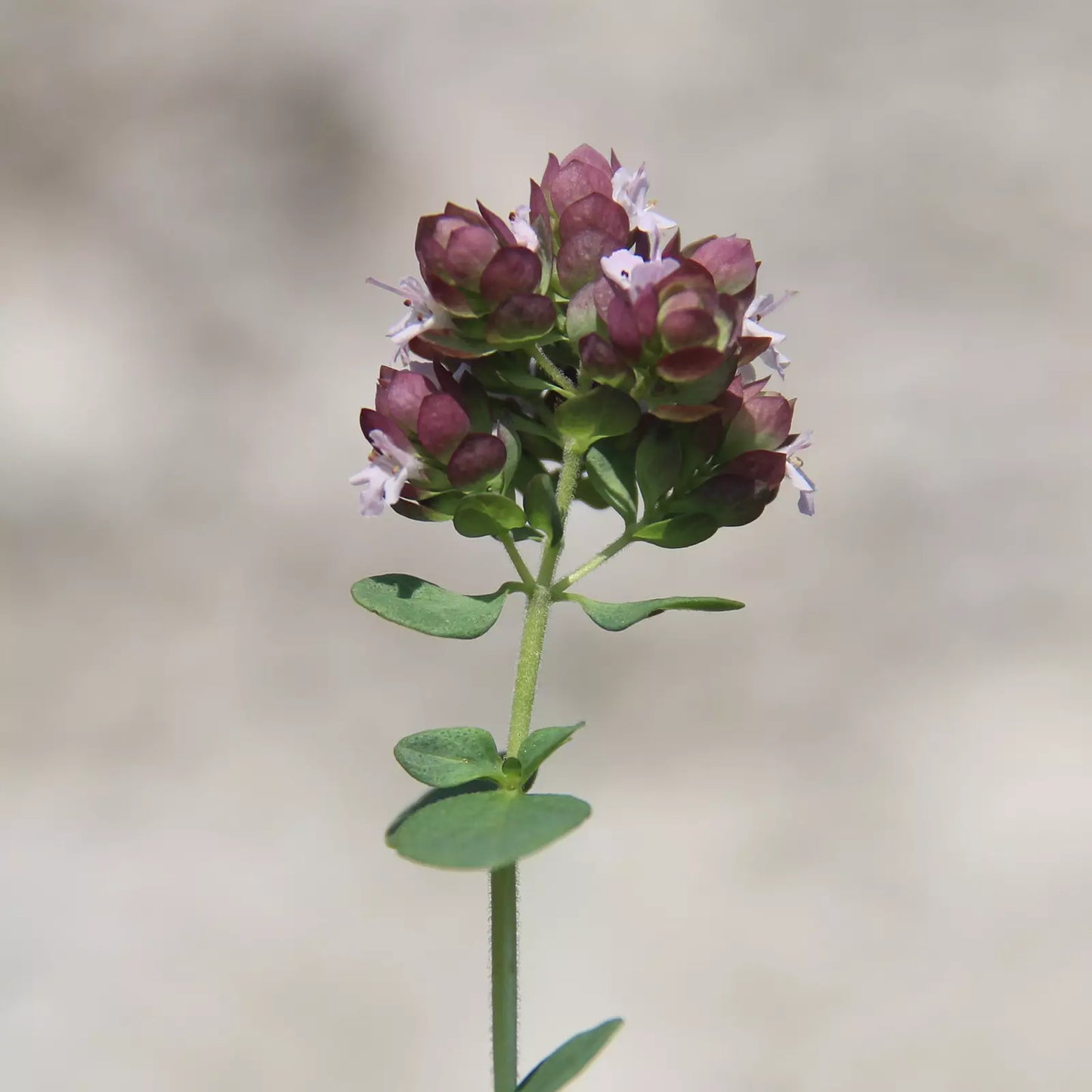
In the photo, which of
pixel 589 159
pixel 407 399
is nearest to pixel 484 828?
pixel 407 399

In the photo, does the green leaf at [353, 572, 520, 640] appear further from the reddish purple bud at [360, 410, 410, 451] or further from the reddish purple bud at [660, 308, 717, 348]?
the reddish purple bud at [660, 308, 717, 348]

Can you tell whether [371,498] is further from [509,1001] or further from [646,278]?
[509,1001]

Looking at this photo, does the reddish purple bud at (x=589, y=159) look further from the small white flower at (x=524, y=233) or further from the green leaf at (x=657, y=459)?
the green leaf at (x=657, y=459)

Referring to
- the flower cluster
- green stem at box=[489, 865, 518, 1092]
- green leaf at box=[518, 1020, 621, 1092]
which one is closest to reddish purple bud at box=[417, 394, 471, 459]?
the flower cluster

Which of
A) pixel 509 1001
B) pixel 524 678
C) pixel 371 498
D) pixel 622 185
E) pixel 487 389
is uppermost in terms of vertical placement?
pixel 622 185

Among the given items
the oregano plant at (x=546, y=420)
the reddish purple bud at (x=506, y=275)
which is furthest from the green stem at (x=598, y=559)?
the reddish purple bud at (x=506, y=275)

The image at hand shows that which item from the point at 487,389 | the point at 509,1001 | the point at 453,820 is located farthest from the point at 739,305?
the point at 509,1001
